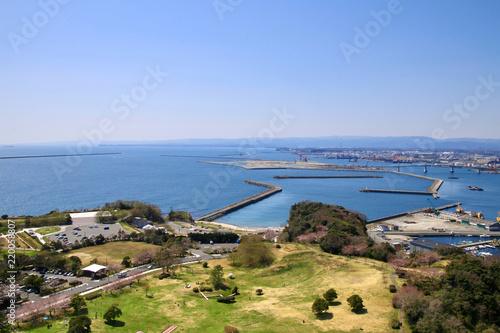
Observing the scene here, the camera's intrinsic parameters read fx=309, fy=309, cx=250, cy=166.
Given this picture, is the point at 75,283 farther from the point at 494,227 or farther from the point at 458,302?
the point at 494,227

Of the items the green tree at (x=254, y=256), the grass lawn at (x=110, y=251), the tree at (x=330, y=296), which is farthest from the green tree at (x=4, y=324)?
the green tree at (x=254, y=256)

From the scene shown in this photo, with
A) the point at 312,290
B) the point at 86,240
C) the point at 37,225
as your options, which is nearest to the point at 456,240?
the point at 312,290

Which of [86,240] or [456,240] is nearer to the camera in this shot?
[86,240]

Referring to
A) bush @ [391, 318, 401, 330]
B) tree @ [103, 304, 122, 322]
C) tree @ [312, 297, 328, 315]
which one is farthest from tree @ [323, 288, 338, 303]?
tree @ [103, 304, 122, 322]

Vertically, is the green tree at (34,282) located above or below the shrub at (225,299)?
above

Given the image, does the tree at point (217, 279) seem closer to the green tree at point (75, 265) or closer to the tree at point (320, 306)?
the tree at point (320, 306)

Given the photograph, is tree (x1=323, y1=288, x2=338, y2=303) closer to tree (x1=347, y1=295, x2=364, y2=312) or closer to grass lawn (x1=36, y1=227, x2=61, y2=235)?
tree (x1=347, y1=295, x2=364, y2=312)

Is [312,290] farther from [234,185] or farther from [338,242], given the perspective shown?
[234,185]
